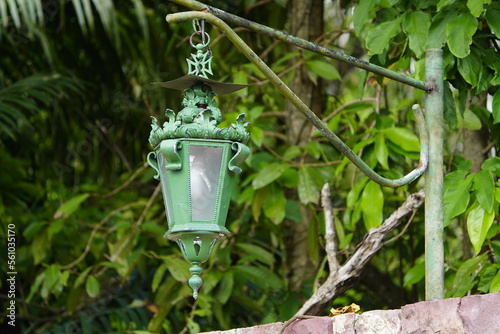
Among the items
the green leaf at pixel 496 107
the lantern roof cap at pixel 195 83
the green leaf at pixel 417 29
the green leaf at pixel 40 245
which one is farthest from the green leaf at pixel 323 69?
the lantern roof cap at pixel 195 83

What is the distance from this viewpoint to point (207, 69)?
253 centimetres

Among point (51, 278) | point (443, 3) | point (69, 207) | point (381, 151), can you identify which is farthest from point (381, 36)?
point (51, 278)

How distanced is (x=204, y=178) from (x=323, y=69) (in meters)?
2.27

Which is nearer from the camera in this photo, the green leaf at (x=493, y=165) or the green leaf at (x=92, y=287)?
the green leaf at (x=493, y=165)

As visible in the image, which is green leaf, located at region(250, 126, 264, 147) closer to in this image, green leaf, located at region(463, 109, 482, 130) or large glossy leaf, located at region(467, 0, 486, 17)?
green leaf, located at region(463, 109, 482, 130)

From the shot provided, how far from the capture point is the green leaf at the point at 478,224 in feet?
9.73

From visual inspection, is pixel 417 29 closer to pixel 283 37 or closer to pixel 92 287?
pixel 283 37

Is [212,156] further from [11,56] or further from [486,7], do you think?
[11,56]

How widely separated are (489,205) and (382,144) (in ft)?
3.04

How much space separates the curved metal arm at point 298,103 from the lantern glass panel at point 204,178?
272 mm

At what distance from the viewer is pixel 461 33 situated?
3.04 m

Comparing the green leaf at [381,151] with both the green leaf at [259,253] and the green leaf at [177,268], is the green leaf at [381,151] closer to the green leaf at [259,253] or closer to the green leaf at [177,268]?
the green leaf at [259,253]

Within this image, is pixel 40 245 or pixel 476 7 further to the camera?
pixel 40 245

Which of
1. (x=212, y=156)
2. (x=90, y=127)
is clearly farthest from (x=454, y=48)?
(x=90, y=127)
